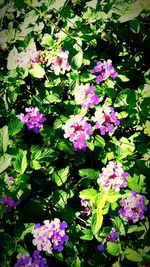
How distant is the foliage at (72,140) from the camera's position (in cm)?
144

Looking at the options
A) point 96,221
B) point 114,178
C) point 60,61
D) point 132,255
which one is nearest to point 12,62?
point 60,61

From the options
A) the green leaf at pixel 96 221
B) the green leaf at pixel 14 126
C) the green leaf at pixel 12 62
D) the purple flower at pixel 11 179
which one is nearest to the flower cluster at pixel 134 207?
the green leaf at pixel 96 221

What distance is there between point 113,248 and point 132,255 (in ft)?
0.35

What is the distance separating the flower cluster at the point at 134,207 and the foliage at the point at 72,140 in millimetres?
46

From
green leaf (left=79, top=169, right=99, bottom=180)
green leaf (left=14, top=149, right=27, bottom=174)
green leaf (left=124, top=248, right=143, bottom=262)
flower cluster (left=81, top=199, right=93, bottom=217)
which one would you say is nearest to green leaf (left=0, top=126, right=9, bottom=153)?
green leaf (left=14, top=149, right=27, bottom=174)

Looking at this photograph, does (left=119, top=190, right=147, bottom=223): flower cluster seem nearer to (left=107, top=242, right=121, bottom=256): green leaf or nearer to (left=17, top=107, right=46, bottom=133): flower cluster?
(left=107, top=242, right=121, bottom=256): green leaf

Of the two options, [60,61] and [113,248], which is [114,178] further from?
[60,61]

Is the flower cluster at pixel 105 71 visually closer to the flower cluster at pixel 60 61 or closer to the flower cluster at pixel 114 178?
the flower cluster at pixel 60 61

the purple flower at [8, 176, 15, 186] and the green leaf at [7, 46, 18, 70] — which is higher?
the green leaf at [7, 46, 18, 70]

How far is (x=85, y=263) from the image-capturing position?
151 centimetres

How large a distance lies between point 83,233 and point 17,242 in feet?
1.24

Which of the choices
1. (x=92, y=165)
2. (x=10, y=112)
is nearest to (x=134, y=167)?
→ (x=92, y=165)

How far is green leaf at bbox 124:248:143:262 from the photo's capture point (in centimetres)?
139

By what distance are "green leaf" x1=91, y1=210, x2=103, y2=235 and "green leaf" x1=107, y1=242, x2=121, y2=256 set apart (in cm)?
11
